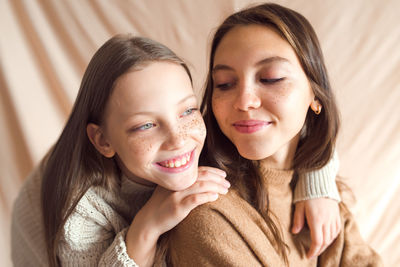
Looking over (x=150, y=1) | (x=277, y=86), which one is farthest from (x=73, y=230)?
(x=150, y=1)

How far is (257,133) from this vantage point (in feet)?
2.80

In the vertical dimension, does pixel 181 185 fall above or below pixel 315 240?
above

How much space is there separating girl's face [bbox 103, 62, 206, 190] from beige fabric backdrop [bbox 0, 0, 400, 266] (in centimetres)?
64

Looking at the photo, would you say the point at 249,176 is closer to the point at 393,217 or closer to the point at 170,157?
the point at 170,157

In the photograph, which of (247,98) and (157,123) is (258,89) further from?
(157,123)

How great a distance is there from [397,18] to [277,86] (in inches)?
34.1

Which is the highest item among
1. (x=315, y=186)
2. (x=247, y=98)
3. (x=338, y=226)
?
(x=247, y=98)

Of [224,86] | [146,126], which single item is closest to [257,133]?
[224,86]

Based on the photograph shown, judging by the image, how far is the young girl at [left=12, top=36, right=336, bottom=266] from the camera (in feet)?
2.52

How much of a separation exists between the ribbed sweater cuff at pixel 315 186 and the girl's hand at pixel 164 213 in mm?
315

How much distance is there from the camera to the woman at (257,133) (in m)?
0.79

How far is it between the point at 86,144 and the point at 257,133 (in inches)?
17.3

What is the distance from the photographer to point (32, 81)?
4.93 ft

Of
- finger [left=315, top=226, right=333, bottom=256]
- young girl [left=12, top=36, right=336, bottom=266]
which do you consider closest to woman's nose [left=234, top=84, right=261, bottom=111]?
young girl [left=12, top=36, right=336, bottom=266]
